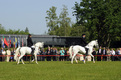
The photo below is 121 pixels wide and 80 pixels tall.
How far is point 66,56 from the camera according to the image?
3541cm

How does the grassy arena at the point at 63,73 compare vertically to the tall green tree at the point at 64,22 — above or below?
below

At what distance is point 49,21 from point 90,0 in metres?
23.4

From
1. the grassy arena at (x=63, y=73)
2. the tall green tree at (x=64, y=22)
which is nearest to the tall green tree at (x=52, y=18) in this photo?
the tall green tree at (x=64, y=22)

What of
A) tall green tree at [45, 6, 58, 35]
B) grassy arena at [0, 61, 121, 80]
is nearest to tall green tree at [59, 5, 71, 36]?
tall green tree at [45, 6, 58, 35]

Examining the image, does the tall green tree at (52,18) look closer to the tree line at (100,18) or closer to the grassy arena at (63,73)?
the tree line at (100,18)

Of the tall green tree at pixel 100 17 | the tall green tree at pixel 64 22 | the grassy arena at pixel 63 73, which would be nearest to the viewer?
the grassy arena at pixel 63 73

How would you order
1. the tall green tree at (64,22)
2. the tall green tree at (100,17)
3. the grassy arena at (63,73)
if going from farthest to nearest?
1. the tall green tree at (64,22)
2. the tall green tree at (100,17)
3. the grassy arena at (63,73)

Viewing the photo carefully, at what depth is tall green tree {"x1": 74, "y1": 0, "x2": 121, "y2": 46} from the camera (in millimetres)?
50281

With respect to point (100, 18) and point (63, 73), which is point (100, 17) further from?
point (63, 73)

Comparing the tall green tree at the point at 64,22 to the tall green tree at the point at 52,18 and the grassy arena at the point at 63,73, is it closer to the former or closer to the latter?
the tall green tree at the point at 52,18

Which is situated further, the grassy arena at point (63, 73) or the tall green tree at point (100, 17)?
the tall green tree at point (100, 17)

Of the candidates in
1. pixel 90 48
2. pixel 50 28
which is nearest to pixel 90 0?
pixel 50 28

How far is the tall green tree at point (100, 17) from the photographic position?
50281 mm

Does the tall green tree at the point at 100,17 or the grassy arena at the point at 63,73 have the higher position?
the tall green tree at the point at 100,17
